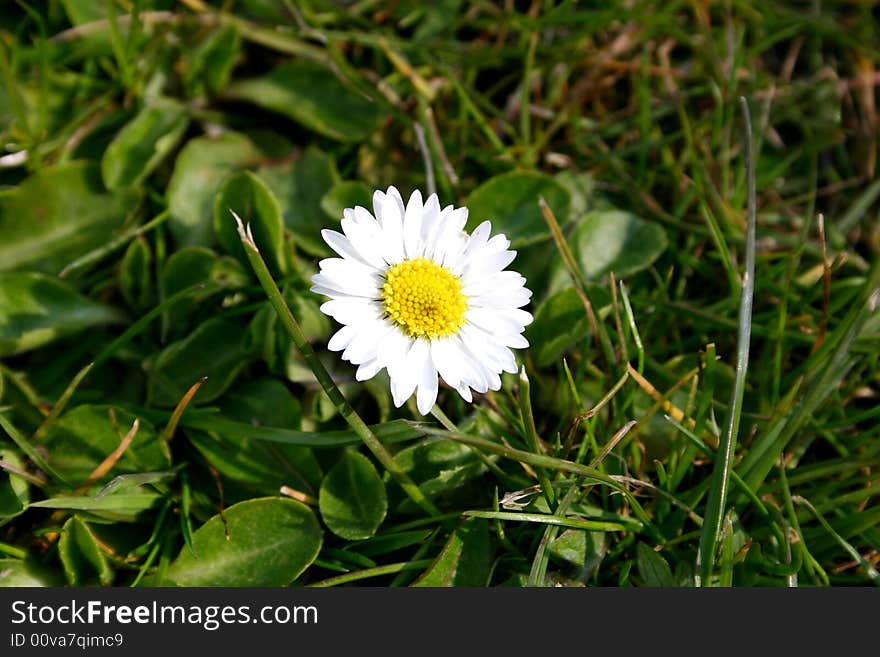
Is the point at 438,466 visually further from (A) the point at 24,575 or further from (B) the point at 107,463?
(A) the point at 24,575

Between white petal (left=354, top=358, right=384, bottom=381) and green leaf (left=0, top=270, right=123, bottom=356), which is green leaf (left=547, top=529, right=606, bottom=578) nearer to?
white petal (left=354, top=358, right=384, bottom=381)

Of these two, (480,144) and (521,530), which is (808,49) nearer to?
(480,144)

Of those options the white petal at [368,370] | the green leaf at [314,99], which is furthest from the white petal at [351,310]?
the green leaf at [314,99]

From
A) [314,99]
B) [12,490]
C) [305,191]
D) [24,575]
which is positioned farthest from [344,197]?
[24,575]

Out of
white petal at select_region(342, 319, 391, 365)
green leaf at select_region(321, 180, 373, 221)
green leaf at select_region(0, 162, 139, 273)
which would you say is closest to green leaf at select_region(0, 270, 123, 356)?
green leaf at select_region(0, 162, 139, 273)

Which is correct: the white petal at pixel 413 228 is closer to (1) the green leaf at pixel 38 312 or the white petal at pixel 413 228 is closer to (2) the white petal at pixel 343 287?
(2) the white petal at pixel 343 287
